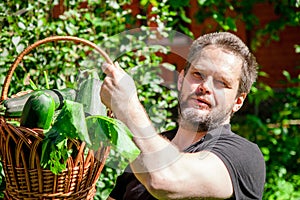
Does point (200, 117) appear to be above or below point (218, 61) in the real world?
below

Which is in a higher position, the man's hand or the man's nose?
the man's hand

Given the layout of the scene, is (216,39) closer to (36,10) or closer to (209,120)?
(209,120)

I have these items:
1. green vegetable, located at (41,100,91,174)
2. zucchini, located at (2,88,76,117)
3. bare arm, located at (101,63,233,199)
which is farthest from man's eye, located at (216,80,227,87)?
green vegetable, located at (41,100,91,174)

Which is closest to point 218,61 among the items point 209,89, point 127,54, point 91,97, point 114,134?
point 209,89

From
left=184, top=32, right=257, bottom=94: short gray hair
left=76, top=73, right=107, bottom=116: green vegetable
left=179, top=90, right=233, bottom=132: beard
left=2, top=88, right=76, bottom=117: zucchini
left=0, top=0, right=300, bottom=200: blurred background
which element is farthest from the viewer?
left=0, top=0, right=300, bottom=200: blurred background

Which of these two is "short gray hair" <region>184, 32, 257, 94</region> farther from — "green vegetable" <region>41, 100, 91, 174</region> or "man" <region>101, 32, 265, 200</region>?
"green vegetable" <region>41, 100, 91, 174</region>

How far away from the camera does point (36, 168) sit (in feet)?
5.30

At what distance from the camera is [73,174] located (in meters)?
1.65

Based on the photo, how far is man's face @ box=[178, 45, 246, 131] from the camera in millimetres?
1889

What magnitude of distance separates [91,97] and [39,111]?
0.54 ft

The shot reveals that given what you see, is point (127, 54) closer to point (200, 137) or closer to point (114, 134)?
point (200, 137)

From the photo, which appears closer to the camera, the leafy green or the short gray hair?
the leafy green

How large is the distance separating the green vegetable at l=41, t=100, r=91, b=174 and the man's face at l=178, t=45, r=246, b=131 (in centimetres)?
49

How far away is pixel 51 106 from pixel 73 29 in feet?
5.25
